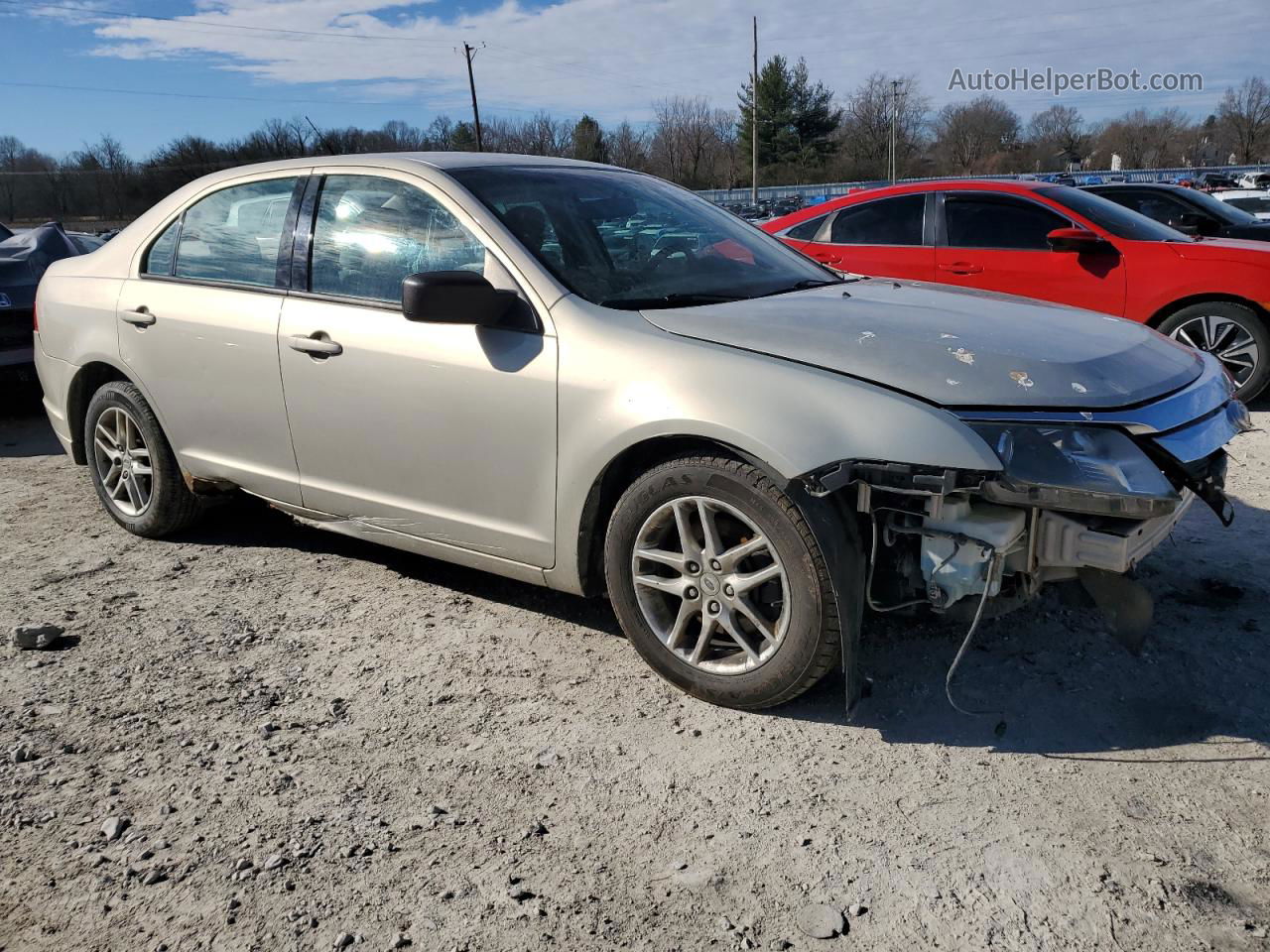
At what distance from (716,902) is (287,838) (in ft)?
3.55

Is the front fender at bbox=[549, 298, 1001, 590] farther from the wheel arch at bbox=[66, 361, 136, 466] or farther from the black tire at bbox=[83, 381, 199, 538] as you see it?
the wheel arch at bbox=[66, 361, 136, 466]

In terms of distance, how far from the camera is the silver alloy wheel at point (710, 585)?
303 centimetres

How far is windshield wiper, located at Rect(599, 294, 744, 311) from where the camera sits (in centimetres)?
338

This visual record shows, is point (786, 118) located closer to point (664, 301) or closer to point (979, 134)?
point (979, 134)

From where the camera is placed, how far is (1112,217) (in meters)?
7.40

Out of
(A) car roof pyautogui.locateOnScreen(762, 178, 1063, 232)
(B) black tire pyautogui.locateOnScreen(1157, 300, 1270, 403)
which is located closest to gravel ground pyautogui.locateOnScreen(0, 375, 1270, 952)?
(B) black tire pyautogui.locateOnScreen(1157, 300, 1270, 403)

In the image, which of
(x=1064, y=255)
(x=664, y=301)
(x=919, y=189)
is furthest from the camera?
(x=919, y=189)

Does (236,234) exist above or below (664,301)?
above

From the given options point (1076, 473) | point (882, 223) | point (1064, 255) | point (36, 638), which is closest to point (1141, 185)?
point (1064, 255)

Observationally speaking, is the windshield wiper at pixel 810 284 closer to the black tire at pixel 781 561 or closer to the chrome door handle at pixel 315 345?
the black tire at pixel 781 561

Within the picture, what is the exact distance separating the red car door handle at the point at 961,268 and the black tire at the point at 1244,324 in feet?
4.30

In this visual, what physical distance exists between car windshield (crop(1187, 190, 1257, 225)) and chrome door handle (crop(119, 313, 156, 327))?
8201mm

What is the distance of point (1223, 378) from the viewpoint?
3479 mm

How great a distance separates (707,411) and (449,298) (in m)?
0.90
